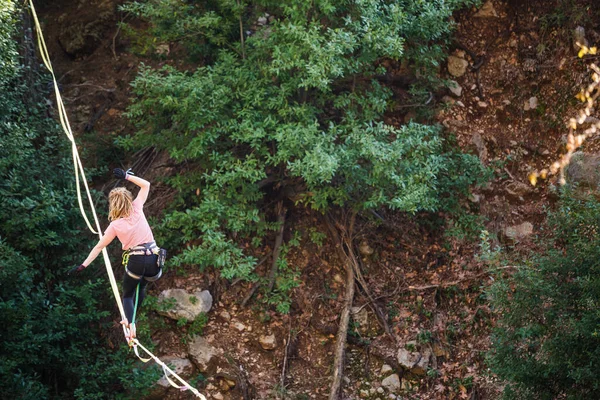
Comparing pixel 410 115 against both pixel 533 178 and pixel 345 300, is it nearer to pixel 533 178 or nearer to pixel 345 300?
pixel 533 178

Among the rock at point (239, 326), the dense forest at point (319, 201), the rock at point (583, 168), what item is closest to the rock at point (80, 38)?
the dense forest at point (319, 201)

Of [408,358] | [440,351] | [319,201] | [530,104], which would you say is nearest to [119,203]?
[319,201]

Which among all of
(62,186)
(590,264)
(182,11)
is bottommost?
(62,186)

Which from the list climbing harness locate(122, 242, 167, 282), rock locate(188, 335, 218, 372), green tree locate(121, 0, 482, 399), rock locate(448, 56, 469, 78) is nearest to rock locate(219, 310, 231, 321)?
rock locate(188, 335, 218, 372)

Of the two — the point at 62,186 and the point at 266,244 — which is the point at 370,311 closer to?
the point at 266,244

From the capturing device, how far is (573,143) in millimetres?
9906

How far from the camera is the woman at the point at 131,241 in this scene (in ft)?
17.6

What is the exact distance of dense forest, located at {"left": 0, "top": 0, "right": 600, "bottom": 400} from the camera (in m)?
7.52

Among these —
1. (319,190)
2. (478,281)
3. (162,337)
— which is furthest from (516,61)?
(162,337)

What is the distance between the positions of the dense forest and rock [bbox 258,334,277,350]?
0.03 metres

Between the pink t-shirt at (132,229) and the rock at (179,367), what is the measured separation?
Result: 3.43 meters

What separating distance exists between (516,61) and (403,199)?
4246 millimetres

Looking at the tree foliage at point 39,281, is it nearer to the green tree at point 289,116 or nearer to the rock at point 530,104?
the green tree at point 289,116

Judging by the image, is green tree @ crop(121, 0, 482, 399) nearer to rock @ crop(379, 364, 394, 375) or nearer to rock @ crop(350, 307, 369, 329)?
rock @ crop(350, 307, 369, 329)
